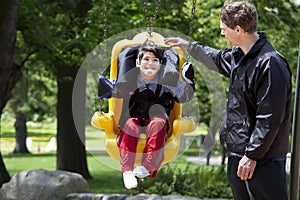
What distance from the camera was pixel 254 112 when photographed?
3320 mm

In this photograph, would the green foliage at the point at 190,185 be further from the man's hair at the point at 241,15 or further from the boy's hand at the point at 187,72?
the man's hair at the point at 241,15

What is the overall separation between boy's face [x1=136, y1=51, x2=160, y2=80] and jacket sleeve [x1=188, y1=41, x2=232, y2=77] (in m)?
0.24

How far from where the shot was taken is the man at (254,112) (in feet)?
10.4

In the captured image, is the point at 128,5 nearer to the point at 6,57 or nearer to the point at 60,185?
the point at 6,57

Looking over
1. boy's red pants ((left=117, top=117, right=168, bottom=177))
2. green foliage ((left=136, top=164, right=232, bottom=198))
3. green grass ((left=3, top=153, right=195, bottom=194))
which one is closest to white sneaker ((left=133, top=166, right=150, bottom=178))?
boy's red pants ((left=117, top=117, right=168, bottom=177))

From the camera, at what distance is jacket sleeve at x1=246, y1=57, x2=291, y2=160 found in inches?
124

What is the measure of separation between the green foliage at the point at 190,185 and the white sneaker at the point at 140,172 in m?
4.45

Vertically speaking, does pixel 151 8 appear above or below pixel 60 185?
above

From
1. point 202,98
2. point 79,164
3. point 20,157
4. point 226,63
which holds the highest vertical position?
point 226,63

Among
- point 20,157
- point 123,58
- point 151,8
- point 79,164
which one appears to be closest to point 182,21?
point 151,8

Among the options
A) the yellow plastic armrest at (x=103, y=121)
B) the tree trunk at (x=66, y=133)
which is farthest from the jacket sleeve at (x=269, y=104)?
the tree trunk at (x=66, y=133)

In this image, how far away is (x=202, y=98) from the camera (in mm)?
14484

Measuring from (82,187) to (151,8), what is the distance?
275 centimetres

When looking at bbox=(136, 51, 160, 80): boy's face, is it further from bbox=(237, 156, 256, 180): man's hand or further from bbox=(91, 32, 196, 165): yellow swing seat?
bbox=(237, 156, 256, 180): man's hand
